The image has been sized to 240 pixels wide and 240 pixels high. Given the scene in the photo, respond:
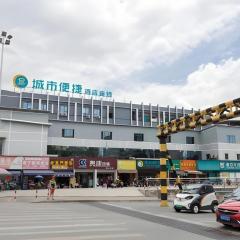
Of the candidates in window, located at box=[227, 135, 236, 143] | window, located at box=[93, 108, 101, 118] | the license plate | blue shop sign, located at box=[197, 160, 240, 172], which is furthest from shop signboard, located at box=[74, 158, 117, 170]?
the license plate

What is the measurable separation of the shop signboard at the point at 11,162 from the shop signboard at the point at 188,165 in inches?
949

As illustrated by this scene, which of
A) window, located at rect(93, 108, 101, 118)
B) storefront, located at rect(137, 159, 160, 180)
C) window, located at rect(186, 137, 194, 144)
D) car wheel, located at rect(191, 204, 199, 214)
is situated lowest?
car wheel, located at rect(191, 204, 199, 214)

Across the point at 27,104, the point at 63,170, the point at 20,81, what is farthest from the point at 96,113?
the point at 63,170

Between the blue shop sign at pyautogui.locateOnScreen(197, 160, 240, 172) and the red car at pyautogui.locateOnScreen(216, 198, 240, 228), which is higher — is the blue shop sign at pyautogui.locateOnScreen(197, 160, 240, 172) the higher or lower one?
the higher one

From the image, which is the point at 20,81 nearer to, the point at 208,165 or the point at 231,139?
the point at 208,165

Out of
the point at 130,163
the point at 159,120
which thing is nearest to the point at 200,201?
the point at 130,163

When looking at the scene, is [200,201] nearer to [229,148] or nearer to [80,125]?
[80,125]

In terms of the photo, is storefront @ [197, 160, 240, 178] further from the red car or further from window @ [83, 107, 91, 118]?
the red car

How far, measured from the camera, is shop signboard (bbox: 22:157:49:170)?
48281 mm

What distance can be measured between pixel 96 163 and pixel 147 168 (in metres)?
8.09

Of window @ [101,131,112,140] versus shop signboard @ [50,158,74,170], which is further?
window @ [101,131,112,140]

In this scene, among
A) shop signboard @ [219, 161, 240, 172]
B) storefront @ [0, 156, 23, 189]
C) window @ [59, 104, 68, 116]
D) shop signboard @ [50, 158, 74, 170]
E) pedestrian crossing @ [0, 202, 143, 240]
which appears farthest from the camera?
window @ [59, 104, 68, 116]

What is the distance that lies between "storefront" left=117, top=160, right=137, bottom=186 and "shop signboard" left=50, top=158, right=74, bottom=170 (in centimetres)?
696

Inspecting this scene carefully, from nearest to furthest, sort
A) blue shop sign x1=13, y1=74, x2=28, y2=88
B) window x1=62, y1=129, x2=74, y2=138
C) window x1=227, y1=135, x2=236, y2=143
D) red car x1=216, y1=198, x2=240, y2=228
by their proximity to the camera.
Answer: red car x1=216, y1=198, x2=240, y2=228
window x1=62, y1=129, x2=74, y2=138
blue shop sign x1=13, y1=74, x2=28, y2=88
window x1=227, y1=135, x2=236, y2=143
